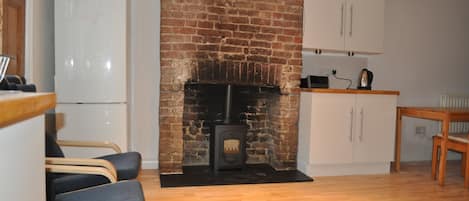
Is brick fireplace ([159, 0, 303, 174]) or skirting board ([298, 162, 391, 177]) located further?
skirting board ([298, 162, 391, 177])

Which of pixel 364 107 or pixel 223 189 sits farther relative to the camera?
pixel 364 107

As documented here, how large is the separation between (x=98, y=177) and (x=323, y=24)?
8.94ft

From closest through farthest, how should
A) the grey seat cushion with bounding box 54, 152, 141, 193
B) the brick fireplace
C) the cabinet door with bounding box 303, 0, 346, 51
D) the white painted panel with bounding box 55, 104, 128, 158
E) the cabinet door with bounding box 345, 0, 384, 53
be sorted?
1. the grey seat cushion with bounding box 54, 152, 141, 193
2. the white painted panel with bounding box 55, 104, 128, 158
3. the brick fireplace
4. the cabinet door with bounding box 303, 0, 346, 51
5. the cabinet door with bounding box 345, 0, 384, 53

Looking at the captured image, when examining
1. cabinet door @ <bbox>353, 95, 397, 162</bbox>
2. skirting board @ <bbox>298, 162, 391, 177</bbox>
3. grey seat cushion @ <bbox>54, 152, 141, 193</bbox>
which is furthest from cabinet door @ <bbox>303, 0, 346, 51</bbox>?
grey seat cushion @ <bbox>54, 152, 141, 193</bbox>

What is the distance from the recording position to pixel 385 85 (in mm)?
4266

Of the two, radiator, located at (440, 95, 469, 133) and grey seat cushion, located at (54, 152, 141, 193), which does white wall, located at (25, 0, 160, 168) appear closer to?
grey seat cushion, located at (54, 152, 141, 193)

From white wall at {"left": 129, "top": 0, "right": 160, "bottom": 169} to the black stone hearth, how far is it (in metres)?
0.47

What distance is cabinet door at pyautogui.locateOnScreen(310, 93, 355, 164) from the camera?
346 centimetres

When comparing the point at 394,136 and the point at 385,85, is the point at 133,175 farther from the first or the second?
the point at 385,85

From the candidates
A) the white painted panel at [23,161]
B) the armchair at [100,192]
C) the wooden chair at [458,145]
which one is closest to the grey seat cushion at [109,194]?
the armchair at [100,192]

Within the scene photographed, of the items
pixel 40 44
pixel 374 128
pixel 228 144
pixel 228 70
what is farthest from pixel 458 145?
pixel 40 44

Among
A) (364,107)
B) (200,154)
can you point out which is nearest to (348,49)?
(364,107)

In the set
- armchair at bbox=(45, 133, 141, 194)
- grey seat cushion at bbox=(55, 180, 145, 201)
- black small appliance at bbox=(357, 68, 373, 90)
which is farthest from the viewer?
black small appliance at bbox=(357, 68, 373, 90)

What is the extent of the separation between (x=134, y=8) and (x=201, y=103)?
3.97 ft
